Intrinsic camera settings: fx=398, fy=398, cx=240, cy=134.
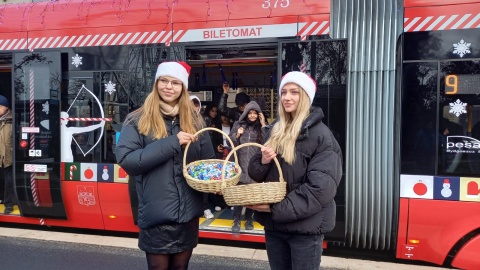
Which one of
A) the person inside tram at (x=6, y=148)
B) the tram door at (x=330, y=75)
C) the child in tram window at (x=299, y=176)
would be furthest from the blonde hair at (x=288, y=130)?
the person inside tram at (x=6, y=148)

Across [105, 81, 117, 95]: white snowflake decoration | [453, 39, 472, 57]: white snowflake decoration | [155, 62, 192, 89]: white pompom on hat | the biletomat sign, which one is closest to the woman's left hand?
[155, 62, 192, 89]: white pompom on hat

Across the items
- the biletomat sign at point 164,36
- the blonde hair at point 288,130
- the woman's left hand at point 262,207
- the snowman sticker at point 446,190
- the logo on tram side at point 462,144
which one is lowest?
the snowman sticker at point 446,190

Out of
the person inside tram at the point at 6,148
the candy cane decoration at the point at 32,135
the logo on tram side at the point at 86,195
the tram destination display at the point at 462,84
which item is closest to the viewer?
the tram destination display at the point at 462,84

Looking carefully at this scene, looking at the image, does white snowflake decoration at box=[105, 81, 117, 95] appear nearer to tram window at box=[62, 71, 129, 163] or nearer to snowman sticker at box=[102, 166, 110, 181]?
tram window at box=[62, 71, 129, 163]

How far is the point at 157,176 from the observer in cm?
224

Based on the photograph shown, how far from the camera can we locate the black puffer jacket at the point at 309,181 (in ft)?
6.77

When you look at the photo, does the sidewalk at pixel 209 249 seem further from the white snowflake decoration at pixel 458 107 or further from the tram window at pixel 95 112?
the white snowflake decoration at pixel 458 107

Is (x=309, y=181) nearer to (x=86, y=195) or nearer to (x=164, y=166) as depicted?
(x=164, y=166)

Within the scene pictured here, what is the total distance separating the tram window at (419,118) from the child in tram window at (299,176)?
76.7 inches

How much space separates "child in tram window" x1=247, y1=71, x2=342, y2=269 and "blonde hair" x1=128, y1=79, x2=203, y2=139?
46 centimetres

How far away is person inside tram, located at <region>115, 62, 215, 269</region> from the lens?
2198mm

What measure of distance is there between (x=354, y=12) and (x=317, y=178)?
256cm

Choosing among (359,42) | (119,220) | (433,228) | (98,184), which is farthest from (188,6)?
(433,228)

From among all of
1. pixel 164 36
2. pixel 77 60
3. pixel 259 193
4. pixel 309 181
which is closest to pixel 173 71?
pixel 259 193
